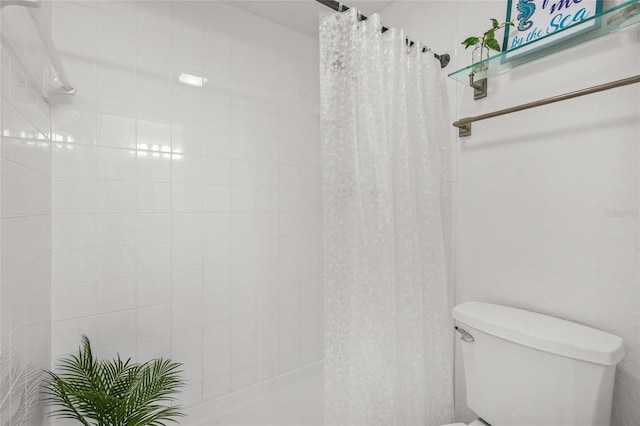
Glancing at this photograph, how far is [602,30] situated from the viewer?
1.07 meters

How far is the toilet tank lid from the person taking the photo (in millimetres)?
955

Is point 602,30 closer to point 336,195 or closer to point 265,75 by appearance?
point 336,195

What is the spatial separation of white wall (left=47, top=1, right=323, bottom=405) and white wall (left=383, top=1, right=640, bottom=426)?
0.98 metres

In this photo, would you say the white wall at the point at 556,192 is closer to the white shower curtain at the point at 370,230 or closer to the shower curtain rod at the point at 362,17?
the shower curtain rod at the point at 362,17

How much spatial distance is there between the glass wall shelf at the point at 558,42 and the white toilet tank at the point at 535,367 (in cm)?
96

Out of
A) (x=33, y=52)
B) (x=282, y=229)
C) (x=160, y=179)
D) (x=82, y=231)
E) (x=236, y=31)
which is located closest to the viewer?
(x=33, y=52)

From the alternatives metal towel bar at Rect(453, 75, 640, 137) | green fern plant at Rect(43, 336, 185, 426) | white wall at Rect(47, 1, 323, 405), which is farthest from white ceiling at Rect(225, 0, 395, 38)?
green fern plant at Rect(43, 336, 185, 426)

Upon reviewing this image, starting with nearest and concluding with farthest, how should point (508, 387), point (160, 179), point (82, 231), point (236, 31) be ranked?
1. point (508, 387)
2. point (82, 231)
3. point (160, 179)
4. point (236, 31)

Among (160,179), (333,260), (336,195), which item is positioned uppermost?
(160,179)

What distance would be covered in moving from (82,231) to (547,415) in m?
1.89

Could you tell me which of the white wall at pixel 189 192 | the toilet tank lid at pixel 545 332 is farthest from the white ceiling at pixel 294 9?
the toilet tank lid at pixel 545 332

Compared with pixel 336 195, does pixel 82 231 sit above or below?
below

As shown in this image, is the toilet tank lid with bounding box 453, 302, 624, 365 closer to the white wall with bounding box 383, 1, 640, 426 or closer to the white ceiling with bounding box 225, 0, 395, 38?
the white wall with bounding box 383, 1, 640, 426

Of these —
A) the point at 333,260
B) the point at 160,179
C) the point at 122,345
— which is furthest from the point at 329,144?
the point at 122,345
